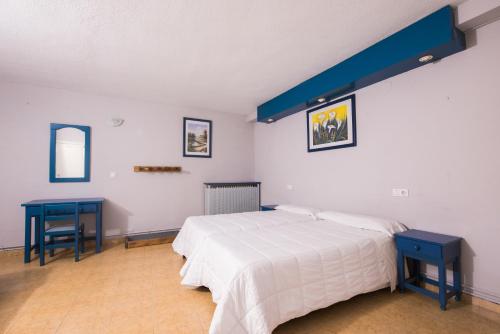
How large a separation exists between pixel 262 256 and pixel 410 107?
87.5 inches

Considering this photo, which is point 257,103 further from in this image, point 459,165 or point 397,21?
point 459,165

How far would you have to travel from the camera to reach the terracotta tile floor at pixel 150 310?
1.77 meters

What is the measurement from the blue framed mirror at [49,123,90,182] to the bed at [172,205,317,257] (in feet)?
7.06

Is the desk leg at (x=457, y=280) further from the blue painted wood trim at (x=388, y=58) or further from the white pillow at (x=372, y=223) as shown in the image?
the blue painted wood trim at (x=388, y=58)

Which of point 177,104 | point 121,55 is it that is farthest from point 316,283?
point 177,104

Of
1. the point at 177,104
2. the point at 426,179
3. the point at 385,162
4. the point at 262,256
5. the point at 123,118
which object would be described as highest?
the point at 177,104

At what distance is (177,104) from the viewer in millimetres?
4562

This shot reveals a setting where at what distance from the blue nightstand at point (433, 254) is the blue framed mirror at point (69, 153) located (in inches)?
180

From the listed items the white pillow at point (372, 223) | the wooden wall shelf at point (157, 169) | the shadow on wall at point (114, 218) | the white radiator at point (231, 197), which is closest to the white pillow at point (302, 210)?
the white pillow at point (372, 223)

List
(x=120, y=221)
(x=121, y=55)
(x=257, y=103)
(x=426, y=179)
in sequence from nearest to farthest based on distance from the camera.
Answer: (x=426, y=179)
(x=121, y=55)
(x=120, y=221)
(x=257, y=103)

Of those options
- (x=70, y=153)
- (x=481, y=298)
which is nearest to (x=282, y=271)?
(x=481, y=298)

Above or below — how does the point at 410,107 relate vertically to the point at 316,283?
above

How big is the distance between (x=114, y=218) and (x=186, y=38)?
Result: 3289 mm

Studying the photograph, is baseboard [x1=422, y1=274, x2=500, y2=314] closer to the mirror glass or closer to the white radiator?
the white radiator
